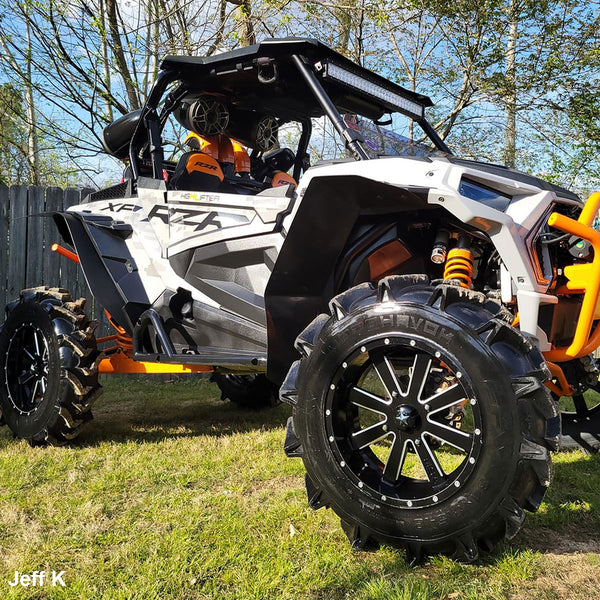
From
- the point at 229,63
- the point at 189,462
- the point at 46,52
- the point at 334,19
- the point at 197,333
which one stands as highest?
the point at 334,19

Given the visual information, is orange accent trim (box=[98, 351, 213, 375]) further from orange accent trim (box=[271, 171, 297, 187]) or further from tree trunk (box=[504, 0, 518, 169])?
tree trunk (box=[504, 0, 518, 169])

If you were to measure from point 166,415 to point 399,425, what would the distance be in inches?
143

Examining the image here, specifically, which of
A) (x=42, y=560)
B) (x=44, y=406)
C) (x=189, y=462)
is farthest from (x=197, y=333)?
(x=42, y=560)

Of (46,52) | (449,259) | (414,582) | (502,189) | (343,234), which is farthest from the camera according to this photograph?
(46,52)

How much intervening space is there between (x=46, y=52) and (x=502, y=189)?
946cm

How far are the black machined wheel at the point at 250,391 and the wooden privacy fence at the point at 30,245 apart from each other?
2.89 m

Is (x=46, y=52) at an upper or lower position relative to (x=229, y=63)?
upper

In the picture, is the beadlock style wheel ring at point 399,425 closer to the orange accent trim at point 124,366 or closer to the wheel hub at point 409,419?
the wheel hub at point 409,419

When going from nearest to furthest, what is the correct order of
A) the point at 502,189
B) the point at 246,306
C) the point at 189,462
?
1. the point at 502,189
2. the point at 246,306
3. the point at 189,462

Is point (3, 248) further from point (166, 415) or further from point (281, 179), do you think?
point (281, 179)

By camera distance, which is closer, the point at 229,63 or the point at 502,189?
the point at 502,189

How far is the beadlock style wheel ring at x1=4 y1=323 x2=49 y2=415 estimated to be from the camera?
4254 mm

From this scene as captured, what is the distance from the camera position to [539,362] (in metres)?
2.08

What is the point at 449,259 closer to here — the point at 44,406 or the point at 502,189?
the point at 502,189
